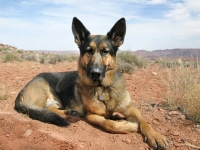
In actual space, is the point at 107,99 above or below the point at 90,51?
below

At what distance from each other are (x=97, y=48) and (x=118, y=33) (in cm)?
67

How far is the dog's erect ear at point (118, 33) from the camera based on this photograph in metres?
5.55

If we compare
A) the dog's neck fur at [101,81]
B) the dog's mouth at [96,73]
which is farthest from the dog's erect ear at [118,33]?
the dog's mouth at [96,73]

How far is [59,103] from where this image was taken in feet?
22.4

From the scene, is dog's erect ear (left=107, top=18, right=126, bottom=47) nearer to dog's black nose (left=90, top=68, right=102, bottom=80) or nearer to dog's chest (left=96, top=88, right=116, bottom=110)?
dog's black nose (left=90, top=68, right=102, bottom=80)

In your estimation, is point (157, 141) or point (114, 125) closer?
point (157, 141)

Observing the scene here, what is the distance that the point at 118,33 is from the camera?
5684 millimetres

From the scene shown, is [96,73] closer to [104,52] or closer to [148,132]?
[104,52]

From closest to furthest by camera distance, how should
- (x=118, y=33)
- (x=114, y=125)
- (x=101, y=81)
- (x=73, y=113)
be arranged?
(x=114, y=125), (x=101, y=81), (x=118, y=33), (x=73, y=113)

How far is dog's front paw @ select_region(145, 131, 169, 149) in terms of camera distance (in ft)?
14.9

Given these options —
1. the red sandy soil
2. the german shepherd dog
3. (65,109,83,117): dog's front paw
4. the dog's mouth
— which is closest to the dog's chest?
the german shepherd dog

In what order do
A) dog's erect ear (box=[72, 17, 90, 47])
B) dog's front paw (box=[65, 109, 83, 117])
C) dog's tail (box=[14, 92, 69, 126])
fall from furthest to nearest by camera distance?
1. dog's front paw (box=[65, 109, 83, 117])
2. dog's erect ear (box=[72, 17, 90, 47])
3. dog's tail (box=[14, 92, 69, 126])

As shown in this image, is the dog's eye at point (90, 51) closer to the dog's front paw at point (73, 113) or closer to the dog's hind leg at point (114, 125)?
the dog's hind leg at point (114, 125)

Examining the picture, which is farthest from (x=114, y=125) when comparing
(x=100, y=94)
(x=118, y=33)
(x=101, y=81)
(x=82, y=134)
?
(x=118, y=33)
